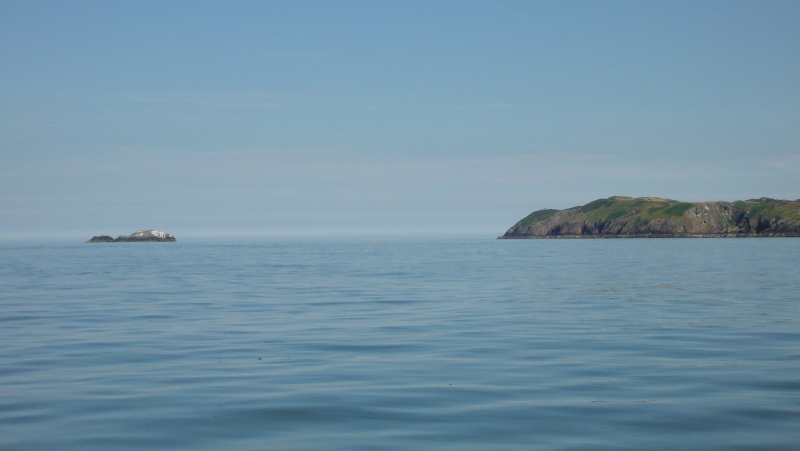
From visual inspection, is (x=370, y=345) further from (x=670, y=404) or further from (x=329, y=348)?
(x=670, y=404)

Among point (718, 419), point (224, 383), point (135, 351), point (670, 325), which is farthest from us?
point (670, 325)

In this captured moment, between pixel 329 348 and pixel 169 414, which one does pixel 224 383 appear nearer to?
pixel 169 414

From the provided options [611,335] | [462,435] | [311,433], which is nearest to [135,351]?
[311,433]

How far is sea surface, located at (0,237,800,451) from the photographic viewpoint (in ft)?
35.4

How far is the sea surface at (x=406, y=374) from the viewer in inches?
425

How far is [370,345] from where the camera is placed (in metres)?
19.9

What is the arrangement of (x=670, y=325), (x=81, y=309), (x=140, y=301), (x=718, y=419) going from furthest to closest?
(x=140, y=301), (x=81, y=309), (x=670, y=325), (x=718, y=419)

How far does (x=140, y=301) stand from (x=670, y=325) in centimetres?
2376

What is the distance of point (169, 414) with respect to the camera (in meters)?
12.1

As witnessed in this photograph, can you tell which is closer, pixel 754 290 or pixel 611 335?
pixel 611 335

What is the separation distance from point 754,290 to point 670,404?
2644cm

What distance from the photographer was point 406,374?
1543cm

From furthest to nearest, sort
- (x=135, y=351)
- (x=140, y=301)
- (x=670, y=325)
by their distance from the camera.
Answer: (x=140, y=301), (x=670, y=325), (x=135, y=351)

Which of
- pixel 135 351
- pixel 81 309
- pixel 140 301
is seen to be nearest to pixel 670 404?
pixel 135 351
